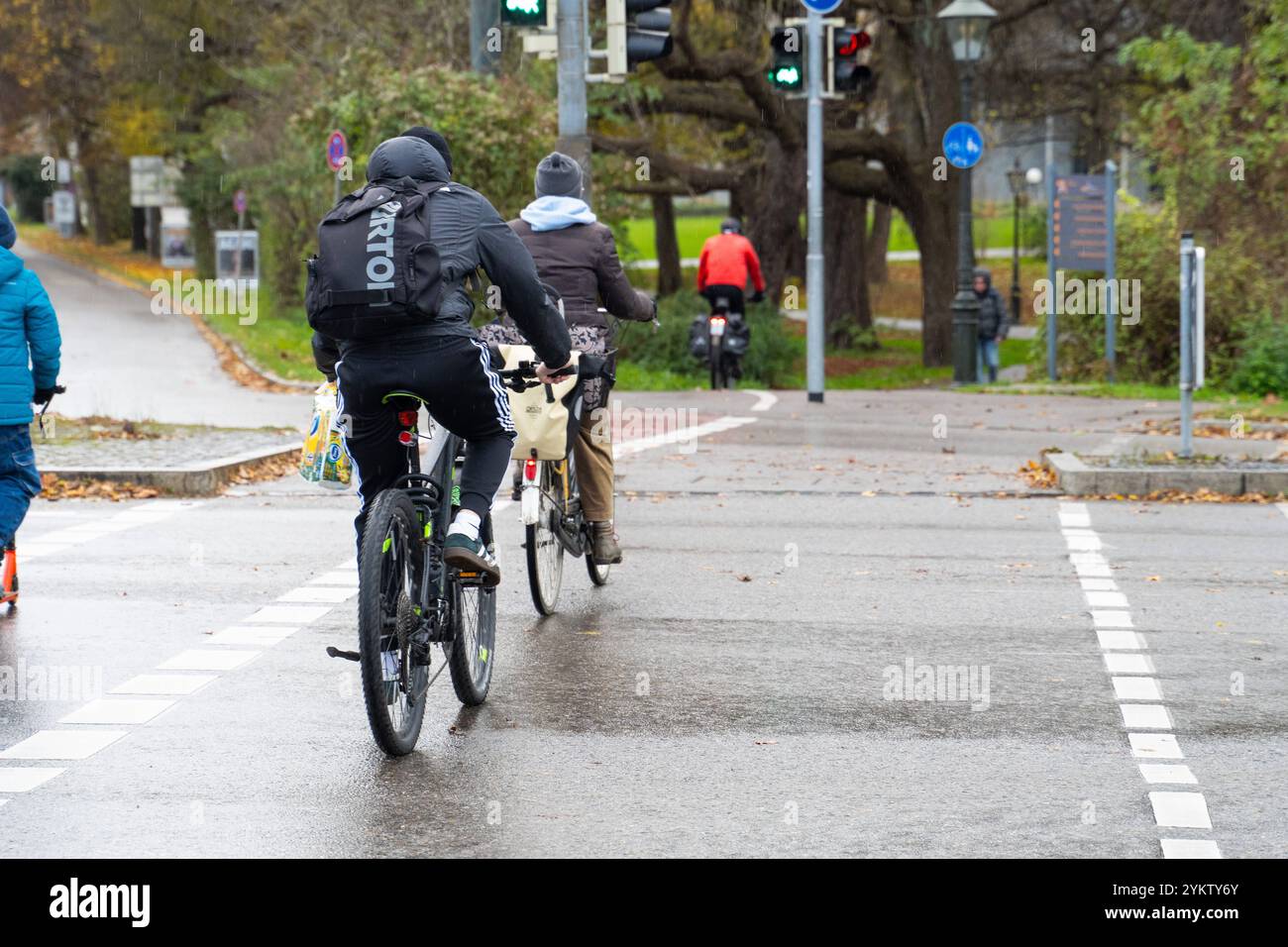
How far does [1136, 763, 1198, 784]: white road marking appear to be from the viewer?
6.34 m

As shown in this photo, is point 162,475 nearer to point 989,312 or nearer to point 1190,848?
point 1190,848

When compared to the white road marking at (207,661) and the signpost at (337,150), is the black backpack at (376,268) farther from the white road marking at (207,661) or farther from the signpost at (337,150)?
the signpost at (337,150)

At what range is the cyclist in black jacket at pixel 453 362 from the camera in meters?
6.50

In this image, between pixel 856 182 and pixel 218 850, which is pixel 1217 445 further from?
pixel 856 182

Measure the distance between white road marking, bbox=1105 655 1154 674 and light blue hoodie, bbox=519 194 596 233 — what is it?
117 inches

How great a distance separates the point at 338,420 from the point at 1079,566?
5073 mm

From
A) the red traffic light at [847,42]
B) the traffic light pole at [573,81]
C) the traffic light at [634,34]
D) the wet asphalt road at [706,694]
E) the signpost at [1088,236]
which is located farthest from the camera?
the signpost at [1088,236]

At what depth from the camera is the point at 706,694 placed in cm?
758

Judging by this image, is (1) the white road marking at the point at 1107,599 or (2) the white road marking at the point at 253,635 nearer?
(2) the white road marking at the point at 253,635

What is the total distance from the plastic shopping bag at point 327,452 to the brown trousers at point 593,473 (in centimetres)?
225

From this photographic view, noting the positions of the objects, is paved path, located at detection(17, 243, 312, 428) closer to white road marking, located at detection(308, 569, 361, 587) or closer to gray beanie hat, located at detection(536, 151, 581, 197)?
white road marking, located at detection(308, 569, 361, 587)

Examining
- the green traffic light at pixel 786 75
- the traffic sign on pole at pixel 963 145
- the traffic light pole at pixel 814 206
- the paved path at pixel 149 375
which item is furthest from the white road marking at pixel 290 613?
the traffic sign on pole at pixel 963 145

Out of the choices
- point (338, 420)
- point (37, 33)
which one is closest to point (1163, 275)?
point (338, 420)

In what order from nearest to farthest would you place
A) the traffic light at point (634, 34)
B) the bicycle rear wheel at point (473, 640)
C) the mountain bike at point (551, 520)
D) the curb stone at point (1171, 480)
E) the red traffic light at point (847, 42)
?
the bicycle rear wheel at point (473, 640) → the mountain bike at point (551, 520) → the curb stone at point (1171, 480) → the traffic light at point (634, 34) → the red traffic light at point (847, 42)
